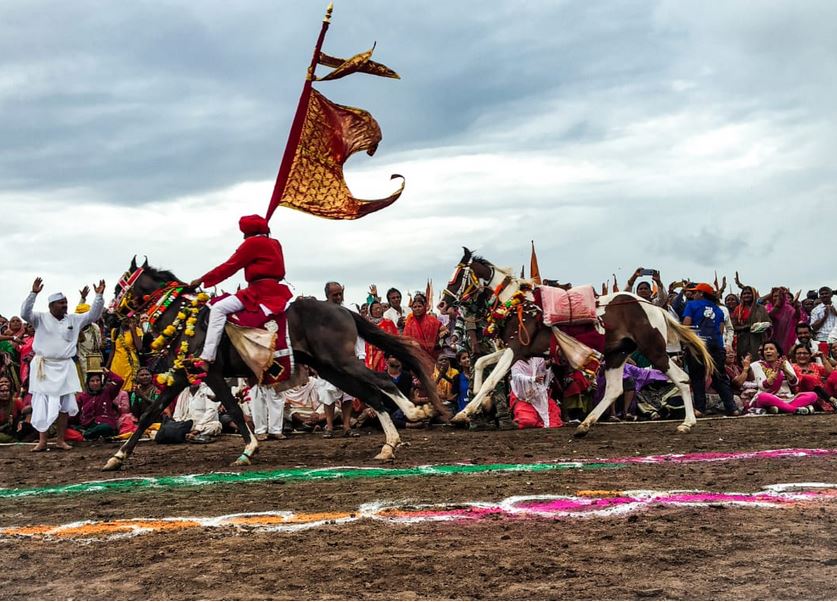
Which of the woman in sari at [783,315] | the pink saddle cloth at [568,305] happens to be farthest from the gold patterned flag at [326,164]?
the woman in sari at [783,315]

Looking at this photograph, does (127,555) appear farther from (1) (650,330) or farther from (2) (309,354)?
(1) (650,330)

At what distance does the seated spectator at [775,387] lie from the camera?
46.3 feet

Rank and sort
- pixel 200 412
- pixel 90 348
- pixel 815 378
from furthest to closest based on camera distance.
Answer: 1. pixel 90 348
2. pixel 815 378
3. pixel 200 412

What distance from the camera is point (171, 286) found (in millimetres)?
10484

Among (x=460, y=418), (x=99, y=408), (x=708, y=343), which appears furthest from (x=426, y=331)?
(x=99, y=408)

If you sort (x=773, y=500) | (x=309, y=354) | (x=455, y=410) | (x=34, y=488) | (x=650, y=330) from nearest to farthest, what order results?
(x=773, y=500) → (x=34, y=488) → (x=309, y=354) → (x=650, y=330) → (x=455, y=410)

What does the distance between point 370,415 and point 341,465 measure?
4.89 meters

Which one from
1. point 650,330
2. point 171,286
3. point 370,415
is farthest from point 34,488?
point 650,330

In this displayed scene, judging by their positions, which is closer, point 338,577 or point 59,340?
point 338,577

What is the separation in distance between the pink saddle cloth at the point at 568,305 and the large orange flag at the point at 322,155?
2496mm

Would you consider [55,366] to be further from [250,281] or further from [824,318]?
[824,318]

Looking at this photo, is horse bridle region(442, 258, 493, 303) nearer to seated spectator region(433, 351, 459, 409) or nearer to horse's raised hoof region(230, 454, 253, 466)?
seated spectator region(433, 351, 459, 409)

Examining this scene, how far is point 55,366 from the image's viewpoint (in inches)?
492

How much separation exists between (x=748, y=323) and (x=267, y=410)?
8.50 m
